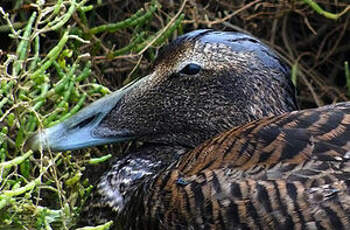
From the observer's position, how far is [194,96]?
3.56 metres

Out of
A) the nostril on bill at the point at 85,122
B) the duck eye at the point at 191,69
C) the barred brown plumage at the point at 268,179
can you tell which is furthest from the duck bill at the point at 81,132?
the barred brown plumage at the point at 268,179

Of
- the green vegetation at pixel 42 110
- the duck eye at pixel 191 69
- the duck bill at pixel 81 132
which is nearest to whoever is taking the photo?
the green vegetation at pixel 42 110

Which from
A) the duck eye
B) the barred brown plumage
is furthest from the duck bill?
the barred brown plumage

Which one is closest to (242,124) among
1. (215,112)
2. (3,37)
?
(215,112)

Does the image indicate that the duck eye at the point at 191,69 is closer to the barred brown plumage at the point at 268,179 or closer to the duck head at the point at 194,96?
the duck head at the point at 194,96

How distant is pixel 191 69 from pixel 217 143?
1.46ft

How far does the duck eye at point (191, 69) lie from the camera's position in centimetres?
351

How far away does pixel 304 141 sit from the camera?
2.97 m

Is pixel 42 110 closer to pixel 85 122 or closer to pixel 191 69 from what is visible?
pixel 85 122

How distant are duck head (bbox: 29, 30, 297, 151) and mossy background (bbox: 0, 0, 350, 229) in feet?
0.33

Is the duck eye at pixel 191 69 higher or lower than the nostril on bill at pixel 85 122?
higher

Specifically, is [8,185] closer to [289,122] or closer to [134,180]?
[134,180]

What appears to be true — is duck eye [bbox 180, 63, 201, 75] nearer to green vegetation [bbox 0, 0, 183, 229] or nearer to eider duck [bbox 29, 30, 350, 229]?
eider duck [bbox 29, 30, 350, 229]

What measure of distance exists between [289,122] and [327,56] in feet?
5.82
